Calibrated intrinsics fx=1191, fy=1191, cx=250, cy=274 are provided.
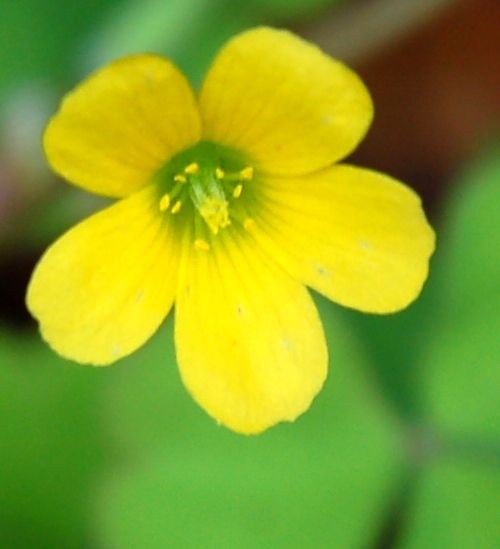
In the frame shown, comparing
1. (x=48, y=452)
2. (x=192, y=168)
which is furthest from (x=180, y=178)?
(x=48, y=452)

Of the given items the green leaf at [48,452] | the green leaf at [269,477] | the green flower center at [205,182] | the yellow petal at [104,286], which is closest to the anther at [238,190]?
the green flower center at [205,182]

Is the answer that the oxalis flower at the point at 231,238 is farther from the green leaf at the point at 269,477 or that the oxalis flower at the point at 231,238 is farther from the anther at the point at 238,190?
the green leaf at the point at 269,477

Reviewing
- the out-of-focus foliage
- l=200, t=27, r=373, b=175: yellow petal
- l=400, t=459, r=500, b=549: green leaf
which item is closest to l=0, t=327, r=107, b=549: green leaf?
the out-of-focus foliage

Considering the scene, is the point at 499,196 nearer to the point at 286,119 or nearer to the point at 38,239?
the point at 286,119

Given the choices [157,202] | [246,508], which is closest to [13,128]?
[157,202]

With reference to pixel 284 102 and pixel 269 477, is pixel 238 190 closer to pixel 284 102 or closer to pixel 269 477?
pixel 284 102

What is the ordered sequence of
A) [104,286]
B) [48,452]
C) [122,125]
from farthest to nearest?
[48,452] < [104,286] < [122,125]
